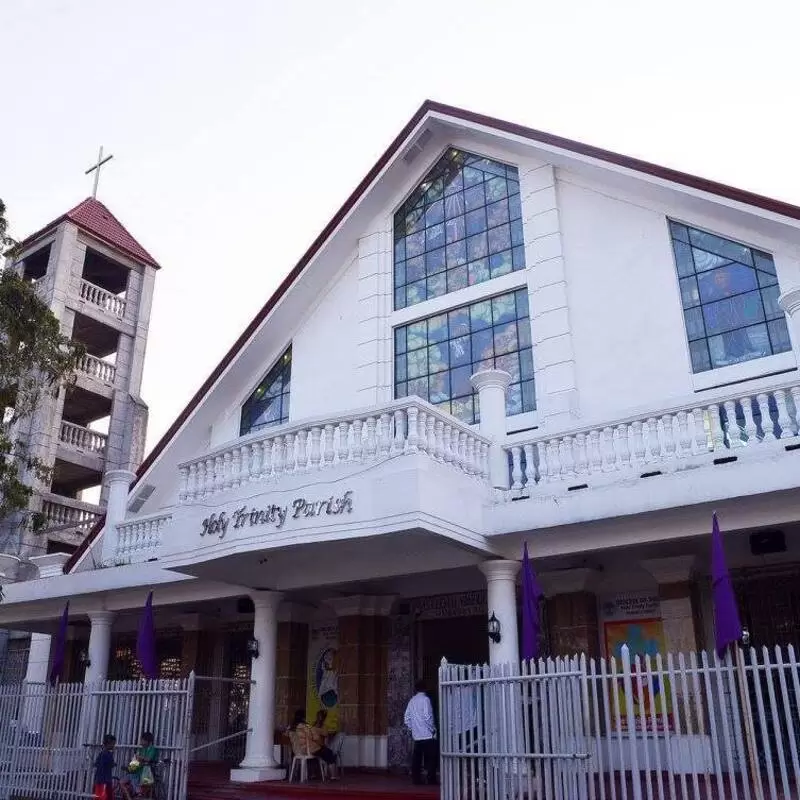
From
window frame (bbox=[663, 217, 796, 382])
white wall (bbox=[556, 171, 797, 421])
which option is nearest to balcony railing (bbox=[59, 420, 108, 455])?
white wall (bbox=[556, 171, 797, 421])

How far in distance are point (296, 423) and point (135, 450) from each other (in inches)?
632

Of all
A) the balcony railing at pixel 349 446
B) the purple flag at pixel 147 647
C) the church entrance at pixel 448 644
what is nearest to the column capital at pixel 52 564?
the purple flag at pixel 147 647

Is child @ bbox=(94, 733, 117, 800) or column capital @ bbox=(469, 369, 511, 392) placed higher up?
column capital @ bbox=(469, 369, 511, 392)

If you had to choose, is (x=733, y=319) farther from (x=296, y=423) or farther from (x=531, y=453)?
(x=296, y=423)

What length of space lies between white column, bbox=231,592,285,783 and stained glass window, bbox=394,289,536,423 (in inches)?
159

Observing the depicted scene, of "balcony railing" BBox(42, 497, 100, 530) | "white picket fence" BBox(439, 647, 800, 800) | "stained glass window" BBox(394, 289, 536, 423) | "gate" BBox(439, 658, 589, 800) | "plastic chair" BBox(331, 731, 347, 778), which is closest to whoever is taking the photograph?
"white picket fence" BBox(439, 647, 800, 800)

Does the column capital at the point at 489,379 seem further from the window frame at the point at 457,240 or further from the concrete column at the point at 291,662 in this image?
the concrete column at the point at 291,662

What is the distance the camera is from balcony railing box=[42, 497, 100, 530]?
23.3 meters

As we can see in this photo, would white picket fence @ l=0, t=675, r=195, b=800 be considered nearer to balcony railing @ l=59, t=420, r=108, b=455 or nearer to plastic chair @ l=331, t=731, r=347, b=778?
plastic chair @ l=331, t=731, r=347, b=778

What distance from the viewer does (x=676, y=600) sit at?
36.3 feet

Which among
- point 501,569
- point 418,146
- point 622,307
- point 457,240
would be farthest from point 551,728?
point 418,146

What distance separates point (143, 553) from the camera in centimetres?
1389

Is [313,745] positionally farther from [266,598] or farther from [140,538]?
[140,538]

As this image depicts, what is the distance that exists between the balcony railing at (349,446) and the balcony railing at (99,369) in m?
15.3
